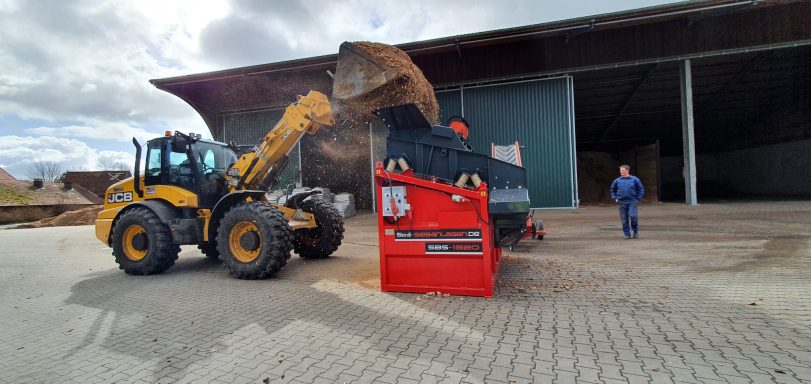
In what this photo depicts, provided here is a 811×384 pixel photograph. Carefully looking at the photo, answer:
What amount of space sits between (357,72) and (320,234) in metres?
2.95

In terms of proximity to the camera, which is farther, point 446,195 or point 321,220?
point 321,220

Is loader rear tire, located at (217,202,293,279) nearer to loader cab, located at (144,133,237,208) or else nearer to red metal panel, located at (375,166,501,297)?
loader cab, located at (144,133,237,208)

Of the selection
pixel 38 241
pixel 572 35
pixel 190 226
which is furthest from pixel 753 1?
pixel 38 241

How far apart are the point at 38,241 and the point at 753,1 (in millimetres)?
23119

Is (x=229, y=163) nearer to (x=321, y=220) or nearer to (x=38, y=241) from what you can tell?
(x=321, y=220)

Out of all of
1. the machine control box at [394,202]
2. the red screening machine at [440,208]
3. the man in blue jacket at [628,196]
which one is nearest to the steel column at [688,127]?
the man in blue jacket at [628,196]

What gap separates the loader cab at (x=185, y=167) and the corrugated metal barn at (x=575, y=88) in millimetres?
9169

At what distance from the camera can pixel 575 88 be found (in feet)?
55.3

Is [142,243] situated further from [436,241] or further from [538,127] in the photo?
[538,127]

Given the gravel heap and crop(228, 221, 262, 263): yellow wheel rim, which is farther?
the gravel heap

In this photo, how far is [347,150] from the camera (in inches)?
650

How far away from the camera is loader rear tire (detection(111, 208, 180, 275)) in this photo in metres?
5.81

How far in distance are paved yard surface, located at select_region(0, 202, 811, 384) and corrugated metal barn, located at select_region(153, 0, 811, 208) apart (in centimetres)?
857

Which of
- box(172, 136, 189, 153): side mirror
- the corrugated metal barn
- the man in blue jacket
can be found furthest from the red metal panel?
the corrugated metal barn
